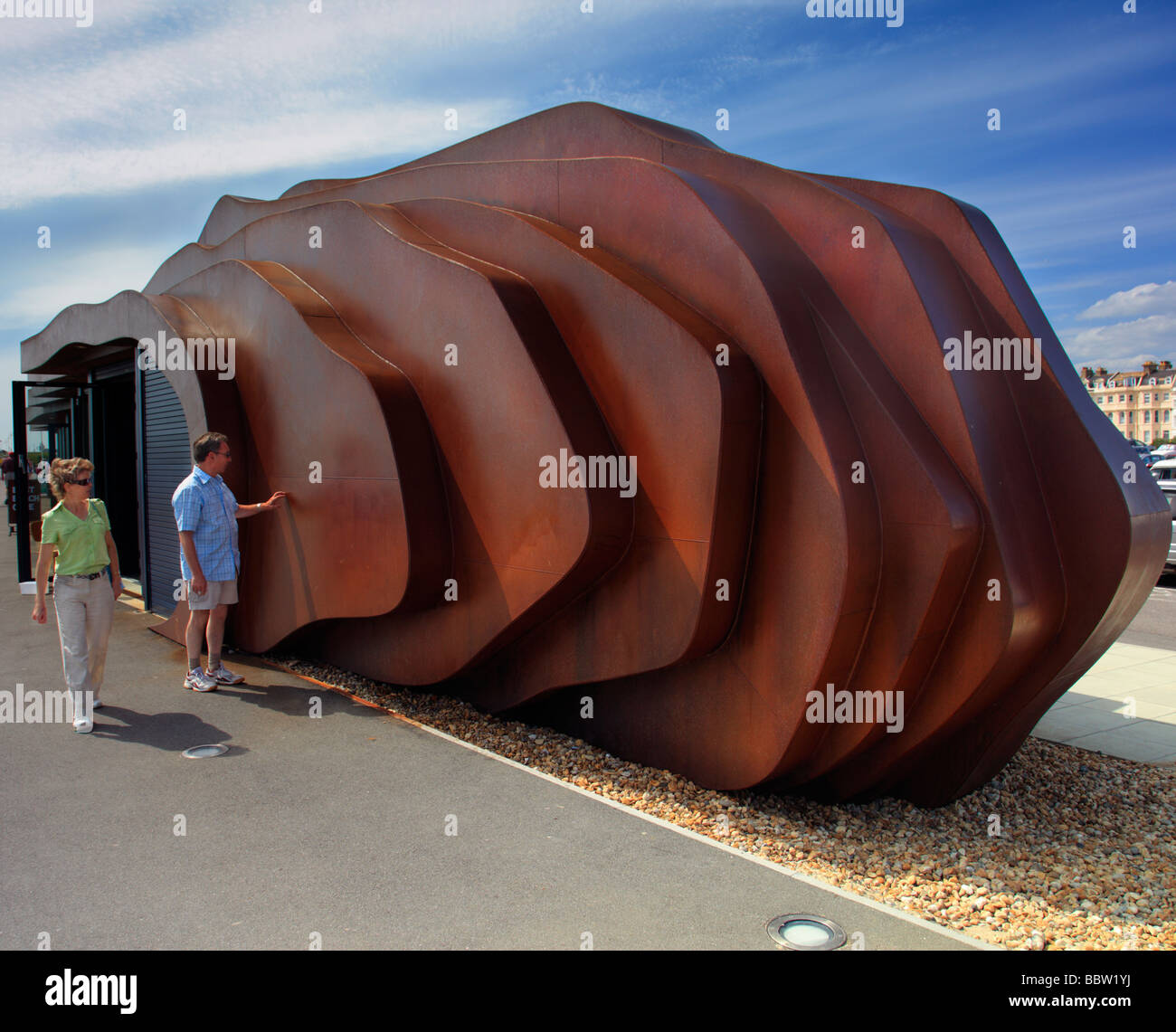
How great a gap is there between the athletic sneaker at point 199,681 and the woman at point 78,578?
861 mm

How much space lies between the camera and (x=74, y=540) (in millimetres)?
6430

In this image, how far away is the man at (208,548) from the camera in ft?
23.6

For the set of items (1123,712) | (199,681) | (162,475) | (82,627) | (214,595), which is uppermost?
(162,475)

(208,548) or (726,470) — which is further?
(208,548)

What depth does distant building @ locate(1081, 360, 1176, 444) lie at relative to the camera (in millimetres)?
139000

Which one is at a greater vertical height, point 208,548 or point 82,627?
point 208,548

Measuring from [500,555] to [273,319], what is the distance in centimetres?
333

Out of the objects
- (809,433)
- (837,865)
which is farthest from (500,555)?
(837,865)

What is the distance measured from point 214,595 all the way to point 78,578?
114cm

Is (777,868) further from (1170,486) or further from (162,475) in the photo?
(1170,486)

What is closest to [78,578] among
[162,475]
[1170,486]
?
[162,475]

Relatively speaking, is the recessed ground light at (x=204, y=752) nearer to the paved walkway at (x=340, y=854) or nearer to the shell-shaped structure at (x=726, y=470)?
the paved walkway at (x=340, y=854)

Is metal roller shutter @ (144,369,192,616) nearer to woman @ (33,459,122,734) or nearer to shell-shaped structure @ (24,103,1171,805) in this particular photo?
woman @ (33,459,122,734)

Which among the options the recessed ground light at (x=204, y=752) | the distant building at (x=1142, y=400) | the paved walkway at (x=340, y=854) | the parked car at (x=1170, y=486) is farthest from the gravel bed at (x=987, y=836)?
the distant building at (x=1142, y=400)
